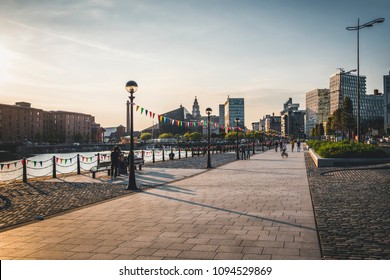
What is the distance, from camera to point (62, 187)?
14.3m

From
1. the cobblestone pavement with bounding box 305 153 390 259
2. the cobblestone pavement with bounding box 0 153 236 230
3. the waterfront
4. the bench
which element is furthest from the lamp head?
the cobblestone pavement with bounding box 305 153 390 259

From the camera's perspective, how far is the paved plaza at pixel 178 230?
5.65 meters

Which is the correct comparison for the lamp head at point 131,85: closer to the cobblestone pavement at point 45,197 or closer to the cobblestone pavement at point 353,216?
the cobblestone pavement at point 45,197

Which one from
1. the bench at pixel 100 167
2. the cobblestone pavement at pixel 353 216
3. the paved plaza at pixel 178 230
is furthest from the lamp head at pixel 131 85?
the cobblestone pavement at pixel 353 216

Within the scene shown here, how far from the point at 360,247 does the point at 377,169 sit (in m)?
15.6

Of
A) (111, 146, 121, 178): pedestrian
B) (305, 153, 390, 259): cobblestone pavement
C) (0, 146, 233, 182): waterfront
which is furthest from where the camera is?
(0, 146, 233, 182): waterfront

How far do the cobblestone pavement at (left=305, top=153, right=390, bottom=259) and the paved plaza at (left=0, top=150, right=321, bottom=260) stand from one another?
1.03ft

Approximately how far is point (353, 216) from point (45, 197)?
386 inches

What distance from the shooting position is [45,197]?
11.8m

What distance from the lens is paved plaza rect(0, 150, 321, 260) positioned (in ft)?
18.5

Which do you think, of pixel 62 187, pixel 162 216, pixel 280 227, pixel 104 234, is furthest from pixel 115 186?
pixel 280 227

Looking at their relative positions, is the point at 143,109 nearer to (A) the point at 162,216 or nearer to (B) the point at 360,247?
(A) the point at 162,216

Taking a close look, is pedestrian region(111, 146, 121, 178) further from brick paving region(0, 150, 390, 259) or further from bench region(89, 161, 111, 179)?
brick paving region(0, 150, 390, 259)

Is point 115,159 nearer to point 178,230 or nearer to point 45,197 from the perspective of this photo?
point 45,197
